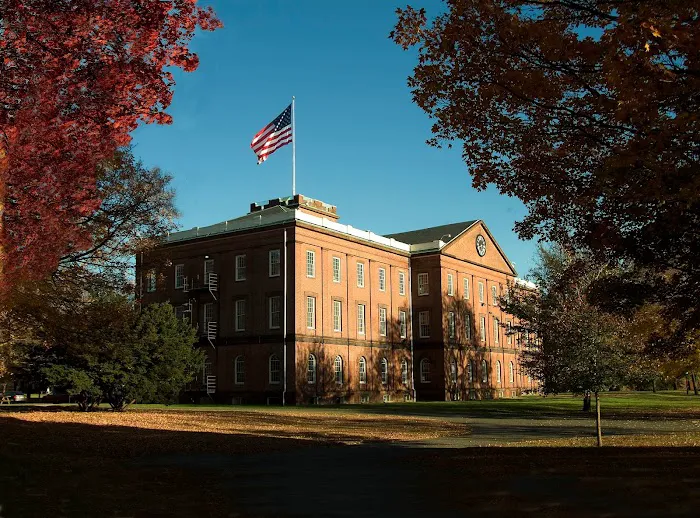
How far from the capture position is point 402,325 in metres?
60.7

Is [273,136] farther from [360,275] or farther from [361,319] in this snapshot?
[361,319]

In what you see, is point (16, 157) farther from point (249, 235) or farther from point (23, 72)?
point (249, 235)

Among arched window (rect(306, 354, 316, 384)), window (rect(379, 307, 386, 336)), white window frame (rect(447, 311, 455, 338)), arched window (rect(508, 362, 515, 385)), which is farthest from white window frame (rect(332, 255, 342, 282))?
arched window (rect(508, 362, 515, 385))

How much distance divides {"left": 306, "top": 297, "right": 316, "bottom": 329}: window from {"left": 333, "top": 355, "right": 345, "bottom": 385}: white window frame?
3520 mm

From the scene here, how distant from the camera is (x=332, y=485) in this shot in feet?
31.6

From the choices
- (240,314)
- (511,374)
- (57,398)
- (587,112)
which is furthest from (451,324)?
(587,112)

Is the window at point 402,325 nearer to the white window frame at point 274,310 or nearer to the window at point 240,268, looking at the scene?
the white window frame at point 274,310

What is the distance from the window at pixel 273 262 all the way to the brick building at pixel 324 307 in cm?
8

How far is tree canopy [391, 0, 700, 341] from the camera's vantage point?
27.6ft

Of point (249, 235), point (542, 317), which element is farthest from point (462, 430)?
point (249, 235)

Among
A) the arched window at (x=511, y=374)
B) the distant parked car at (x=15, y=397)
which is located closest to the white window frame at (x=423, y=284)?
the arched window at (x=511, y=374)

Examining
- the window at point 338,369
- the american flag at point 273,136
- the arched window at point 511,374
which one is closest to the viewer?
the american flag at point 273,136

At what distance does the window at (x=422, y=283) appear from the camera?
61.8 meters

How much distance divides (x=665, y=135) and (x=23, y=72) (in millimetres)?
8785
